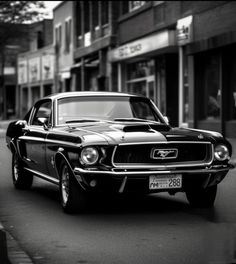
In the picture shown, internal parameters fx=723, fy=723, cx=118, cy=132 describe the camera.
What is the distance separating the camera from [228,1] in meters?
22.6

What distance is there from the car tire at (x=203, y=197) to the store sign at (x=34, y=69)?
1868 inches

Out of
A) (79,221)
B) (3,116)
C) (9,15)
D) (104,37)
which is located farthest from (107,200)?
(3,116)

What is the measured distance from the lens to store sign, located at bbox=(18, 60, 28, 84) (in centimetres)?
6116

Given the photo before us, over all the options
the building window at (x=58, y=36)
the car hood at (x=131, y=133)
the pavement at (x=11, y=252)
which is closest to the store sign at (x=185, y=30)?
the car hood at (x=131, y=133)

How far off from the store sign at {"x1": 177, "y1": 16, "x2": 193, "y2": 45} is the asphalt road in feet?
50.0

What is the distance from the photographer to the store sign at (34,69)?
56188 mm

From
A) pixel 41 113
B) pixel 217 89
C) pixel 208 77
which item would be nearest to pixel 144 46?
pixel 208 77

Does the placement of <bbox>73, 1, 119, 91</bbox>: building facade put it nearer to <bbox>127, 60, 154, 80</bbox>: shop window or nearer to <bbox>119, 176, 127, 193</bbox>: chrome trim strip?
<bbox>127, 60, 154, 80</bbox>: shop window

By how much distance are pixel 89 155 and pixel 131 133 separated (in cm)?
57

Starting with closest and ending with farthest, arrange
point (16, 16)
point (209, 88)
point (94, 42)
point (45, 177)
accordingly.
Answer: point (45, 177)
point (209, 88)
point (94, 42)
point (16, 16)

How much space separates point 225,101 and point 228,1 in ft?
10.8

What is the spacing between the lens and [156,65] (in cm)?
3092

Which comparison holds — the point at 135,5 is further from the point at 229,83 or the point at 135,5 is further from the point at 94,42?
the point at 229,83

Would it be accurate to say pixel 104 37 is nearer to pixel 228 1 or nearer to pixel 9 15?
pixel 9 15
